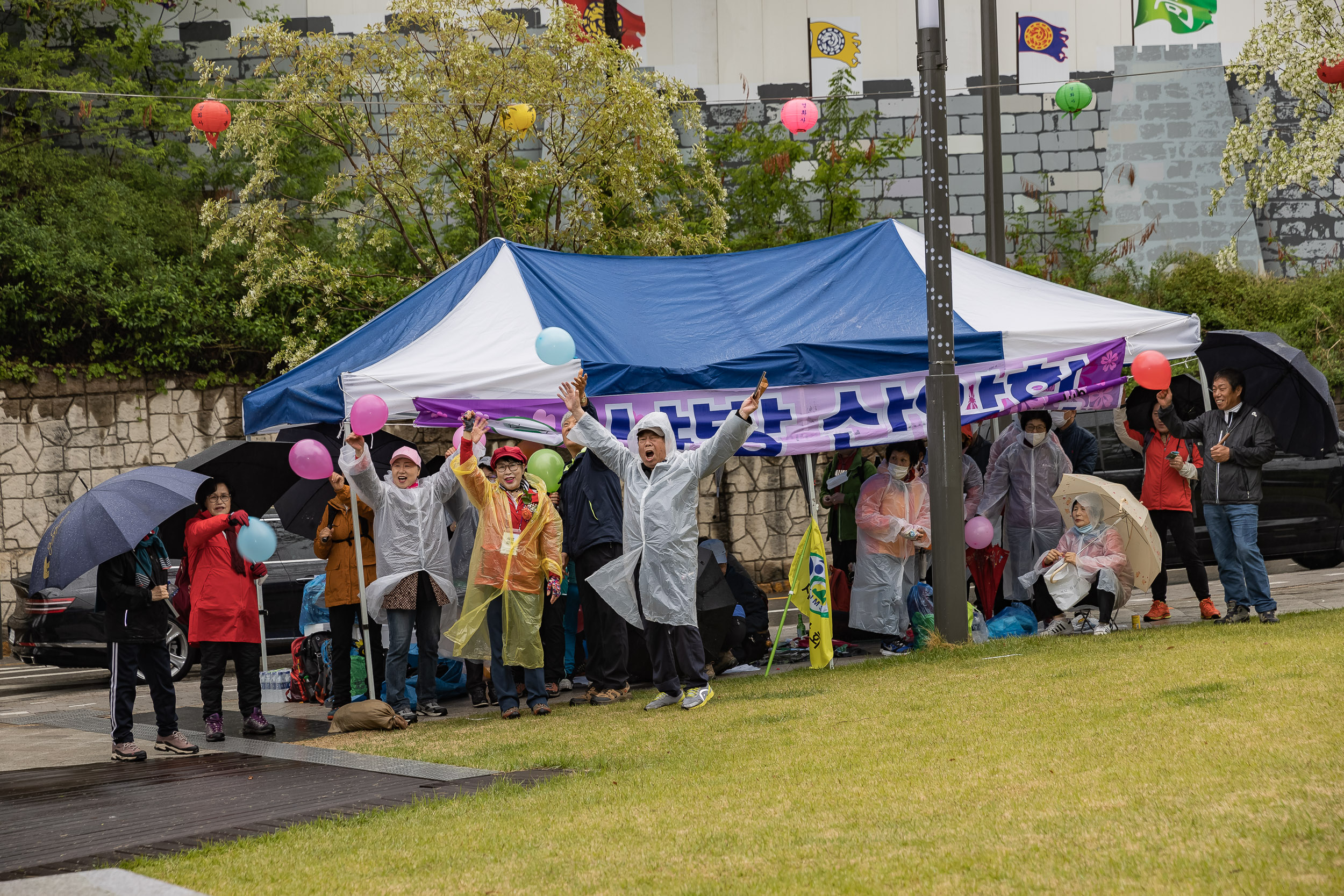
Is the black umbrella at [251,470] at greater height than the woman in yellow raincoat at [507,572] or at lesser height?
greater

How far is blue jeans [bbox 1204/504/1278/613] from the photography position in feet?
29.7

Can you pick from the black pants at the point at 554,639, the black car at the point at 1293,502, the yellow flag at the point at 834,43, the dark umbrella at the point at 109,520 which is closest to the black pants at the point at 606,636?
the black pants at the point at 554,639

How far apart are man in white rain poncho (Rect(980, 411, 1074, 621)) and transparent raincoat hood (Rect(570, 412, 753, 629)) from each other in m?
3.11

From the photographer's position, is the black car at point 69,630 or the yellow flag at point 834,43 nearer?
the black car at point 69,630

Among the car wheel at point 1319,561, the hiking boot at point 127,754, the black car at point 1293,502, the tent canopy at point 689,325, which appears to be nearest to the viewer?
the hiking boot at point 127,754

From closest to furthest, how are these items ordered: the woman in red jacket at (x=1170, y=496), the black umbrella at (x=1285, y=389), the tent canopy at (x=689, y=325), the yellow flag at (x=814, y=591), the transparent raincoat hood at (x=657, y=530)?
the transparent raincoat hood at (x=657, y=530) → the tent canopy at (x=689, y=325) → the yellow flag at (x=814, y=591) → the black umbrella at (x=1285, y=389) → the woman in red jacket at (x=1170, y=496)

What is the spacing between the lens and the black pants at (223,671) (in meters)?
7.91

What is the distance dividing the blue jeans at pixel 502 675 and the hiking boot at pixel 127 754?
2.03 metres

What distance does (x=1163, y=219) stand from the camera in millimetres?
21406

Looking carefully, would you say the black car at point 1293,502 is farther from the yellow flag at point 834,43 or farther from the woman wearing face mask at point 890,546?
the yellow flag at point 834,43

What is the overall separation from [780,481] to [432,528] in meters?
9.89

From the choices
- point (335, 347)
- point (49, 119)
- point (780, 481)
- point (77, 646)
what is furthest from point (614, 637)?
point (49, 119)

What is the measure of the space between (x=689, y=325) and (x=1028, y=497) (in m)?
2.96

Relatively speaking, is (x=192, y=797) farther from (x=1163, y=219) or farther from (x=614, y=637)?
(x=1163, y=219)
